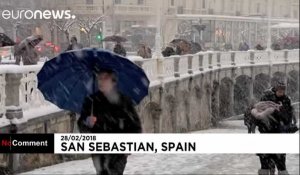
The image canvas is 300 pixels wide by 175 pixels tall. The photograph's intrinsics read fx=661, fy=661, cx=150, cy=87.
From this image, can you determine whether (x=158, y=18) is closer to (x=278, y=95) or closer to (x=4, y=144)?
(x=278, y=95)

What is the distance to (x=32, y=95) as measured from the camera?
448 cm

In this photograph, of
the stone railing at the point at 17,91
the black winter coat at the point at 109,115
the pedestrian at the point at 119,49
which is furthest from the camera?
the stone railing at the point at 17,91

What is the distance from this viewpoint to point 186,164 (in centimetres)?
408

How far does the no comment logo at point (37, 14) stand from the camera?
3.99 meters

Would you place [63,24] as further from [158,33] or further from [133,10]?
[158,33]

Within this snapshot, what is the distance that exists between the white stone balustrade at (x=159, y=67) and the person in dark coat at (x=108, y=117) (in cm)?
27

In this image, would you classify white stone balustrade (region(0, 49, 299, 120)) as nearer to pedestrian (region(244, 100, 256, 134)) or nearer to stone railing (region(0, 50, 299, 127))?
stone railing (region(0, 50, 299, 127))

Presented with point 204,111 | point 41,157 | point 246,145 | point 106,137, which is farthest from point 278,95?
point 41,157

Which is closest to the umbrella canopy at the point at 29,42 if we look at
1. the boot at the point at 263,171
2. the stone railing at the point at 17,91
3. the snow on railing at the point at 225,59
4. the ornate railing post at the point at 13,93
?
the stone railing at the point at 17,91

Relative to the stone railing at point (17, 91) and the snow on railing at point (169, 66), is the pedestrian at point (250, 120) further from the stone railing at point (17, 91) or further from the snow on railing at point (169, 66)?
the stone railing at point (17, 91)

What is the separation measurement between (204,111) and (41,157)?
3.84ft

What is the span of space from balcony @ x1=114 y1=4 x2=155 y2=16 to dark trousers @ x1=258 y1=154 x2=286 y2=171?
1.11 metres

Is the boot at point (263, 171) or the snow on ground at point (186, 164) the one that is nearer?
the snow on ground at point (186, 164)

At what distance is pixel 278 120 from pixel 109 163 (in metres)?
1.05
